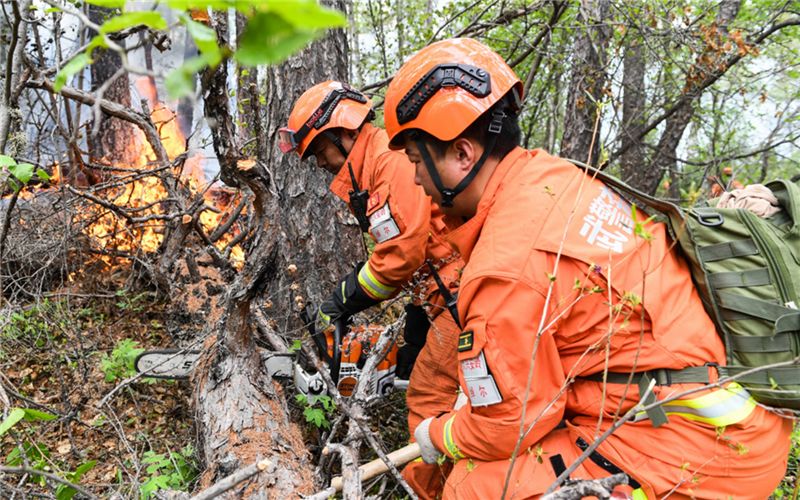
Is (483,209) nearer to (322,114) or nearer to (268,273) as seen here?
(268,273)

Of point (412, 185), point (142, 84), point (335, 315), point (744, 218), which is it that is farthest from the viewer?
point (142, 84)

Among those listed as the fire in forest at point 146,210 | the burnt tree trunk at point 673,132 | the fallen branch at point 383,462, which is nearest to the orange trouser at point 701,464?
the fallen branch at point 383,462

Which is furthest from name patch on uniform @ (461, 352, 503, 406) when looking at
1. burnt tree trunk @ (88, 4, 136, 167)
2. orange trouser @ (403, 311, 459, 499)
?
burnt tree trunk @ (88, 4, 136, 167)

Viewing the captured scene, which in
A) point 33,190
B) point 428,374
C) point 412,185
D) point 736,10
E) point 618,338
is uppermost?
point 736,10

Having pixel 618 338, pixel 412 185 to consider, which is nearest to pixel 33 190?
pixel 412 185

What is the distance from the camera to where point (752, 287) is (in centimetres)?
186

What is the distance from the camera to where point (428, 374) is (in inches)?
132

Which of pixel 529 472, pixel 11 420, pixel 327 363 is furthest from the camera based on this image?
pixel 327 363

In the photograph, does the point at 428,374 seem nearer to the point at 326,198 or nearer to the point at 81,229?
the point at 326,198

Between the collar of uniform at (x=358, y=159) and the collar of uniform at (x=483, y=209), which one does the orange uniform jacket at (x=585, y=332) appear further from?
the collar of uniform at (x=358, y=159)

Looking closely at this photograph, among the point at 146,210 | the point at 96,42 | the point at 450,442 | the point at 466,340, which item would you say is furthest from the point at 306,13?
the point at 146,210

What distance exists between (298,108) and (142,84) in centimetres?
384

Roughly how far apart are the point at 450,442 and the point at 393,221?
1.33 meters

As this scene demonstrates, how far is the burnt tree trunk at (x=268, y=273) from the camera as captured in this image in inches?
96.0
